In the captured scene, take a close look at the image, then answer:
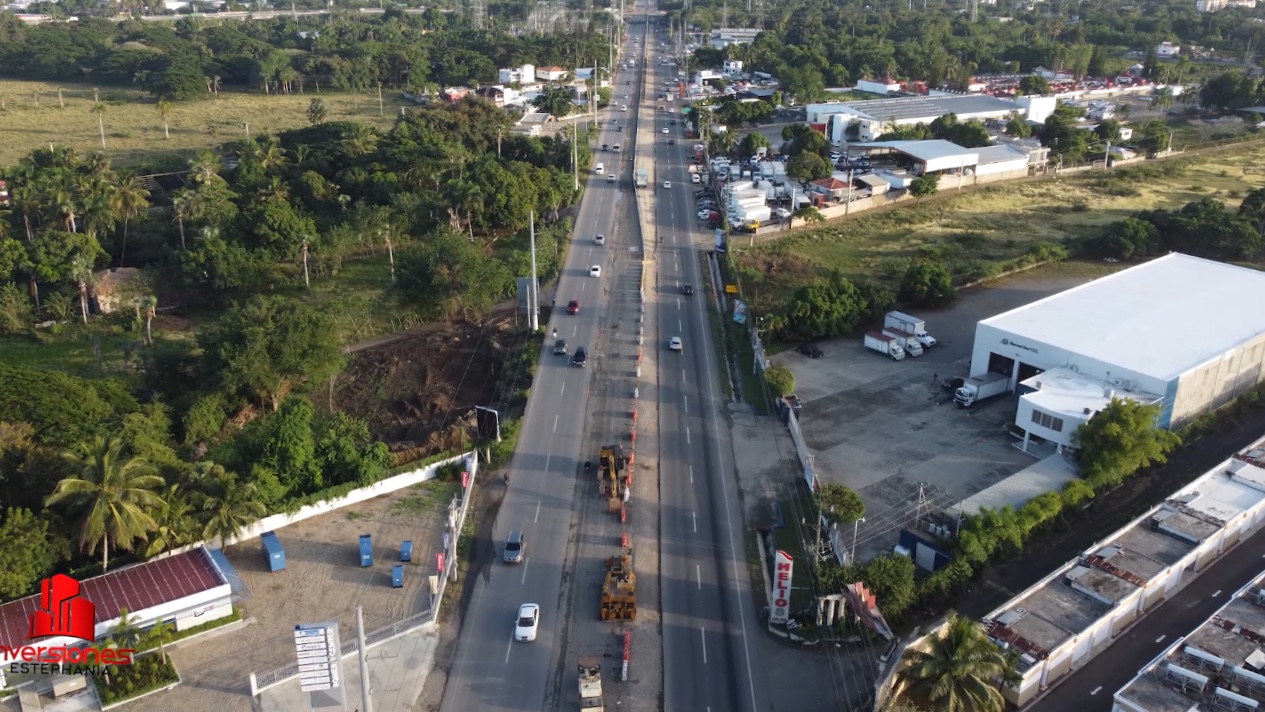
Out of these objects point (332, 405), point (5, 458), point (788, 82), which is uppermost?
point (788, 82)

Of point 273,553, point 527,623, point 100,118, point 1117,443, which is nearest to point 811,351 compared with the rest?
point 1117,443

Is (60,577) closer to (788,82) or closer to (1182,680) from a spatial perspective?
(1182,680)

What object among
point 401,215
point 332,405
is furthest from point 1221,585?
point 401,215

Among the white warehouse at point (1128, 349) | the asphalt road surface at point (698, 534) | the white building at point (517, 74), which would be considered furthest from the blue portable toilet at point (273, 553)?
the white building at point (517, 74)

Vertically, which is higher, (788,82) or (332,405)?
(788,82)

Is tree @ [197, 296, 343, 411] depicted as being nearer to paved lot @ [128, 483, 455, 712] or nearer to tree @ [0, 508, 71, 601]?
paved lot @ [128, 483, 455, 712]

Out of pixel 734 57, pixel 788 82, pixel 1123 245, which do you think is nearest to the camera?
pixel 1123 245

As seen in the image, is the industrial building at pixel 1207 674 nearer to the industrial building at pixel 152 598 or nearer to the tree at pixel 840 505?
the tree at pixel 840 505

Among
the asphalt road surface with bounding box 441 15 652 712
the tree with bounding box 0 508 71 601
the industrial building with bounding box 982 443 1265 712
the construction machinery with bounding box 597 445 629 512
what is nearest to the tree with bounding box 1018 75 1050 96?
the asphalt road surface with bounding box 441 15 652 712

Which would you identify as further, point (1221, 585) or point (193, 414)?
point (193, 414)
